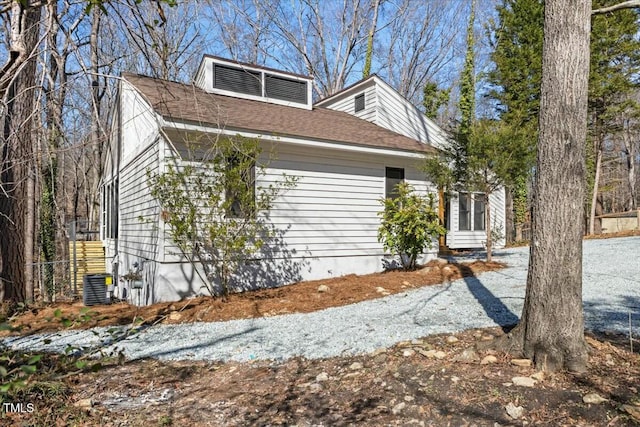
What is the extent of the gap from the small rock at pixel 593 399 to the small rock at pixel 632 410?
11cm

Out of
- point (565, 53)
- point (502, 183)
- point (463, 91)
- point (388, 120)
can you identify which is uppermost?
point (463, 91)

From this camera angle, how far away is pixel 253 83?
10469 millimetres

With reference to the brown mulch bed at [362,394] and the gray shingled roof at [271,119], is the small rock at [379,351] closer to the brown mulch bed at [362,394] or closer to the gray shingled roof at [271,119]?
the brown mulch bed at [362,394]

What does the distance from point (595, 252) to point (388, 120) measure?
6.29 meters

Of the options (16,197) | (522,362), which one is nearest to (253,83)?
(16,197)

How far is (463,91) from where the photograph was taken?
56.3 feet

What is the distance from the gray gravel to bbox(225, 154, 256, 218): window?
1.99 m

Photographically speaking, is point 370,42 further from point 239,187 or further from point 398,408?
point 398,408

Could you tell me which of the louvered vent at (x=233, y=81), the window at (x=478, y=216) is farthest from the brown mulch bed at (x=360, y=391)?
the window at (x=478, y=216)

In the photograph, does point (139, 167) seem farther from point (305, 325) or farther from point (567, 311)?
point (567, 311)

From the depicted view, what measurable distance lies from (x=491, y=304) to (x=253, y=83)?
7.79 metres

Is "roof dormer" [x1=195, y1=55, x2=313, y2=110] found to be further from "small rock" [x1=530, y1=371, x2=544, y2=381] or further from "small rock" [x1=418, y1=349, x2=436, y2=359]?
"small rock" [x1=530, y1=371, x2=544, y2=381]

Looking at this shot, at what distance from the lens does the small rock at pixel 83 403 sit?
119 inches

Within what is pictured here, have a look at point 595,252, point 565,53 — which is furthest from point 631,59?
→ point 565,53
